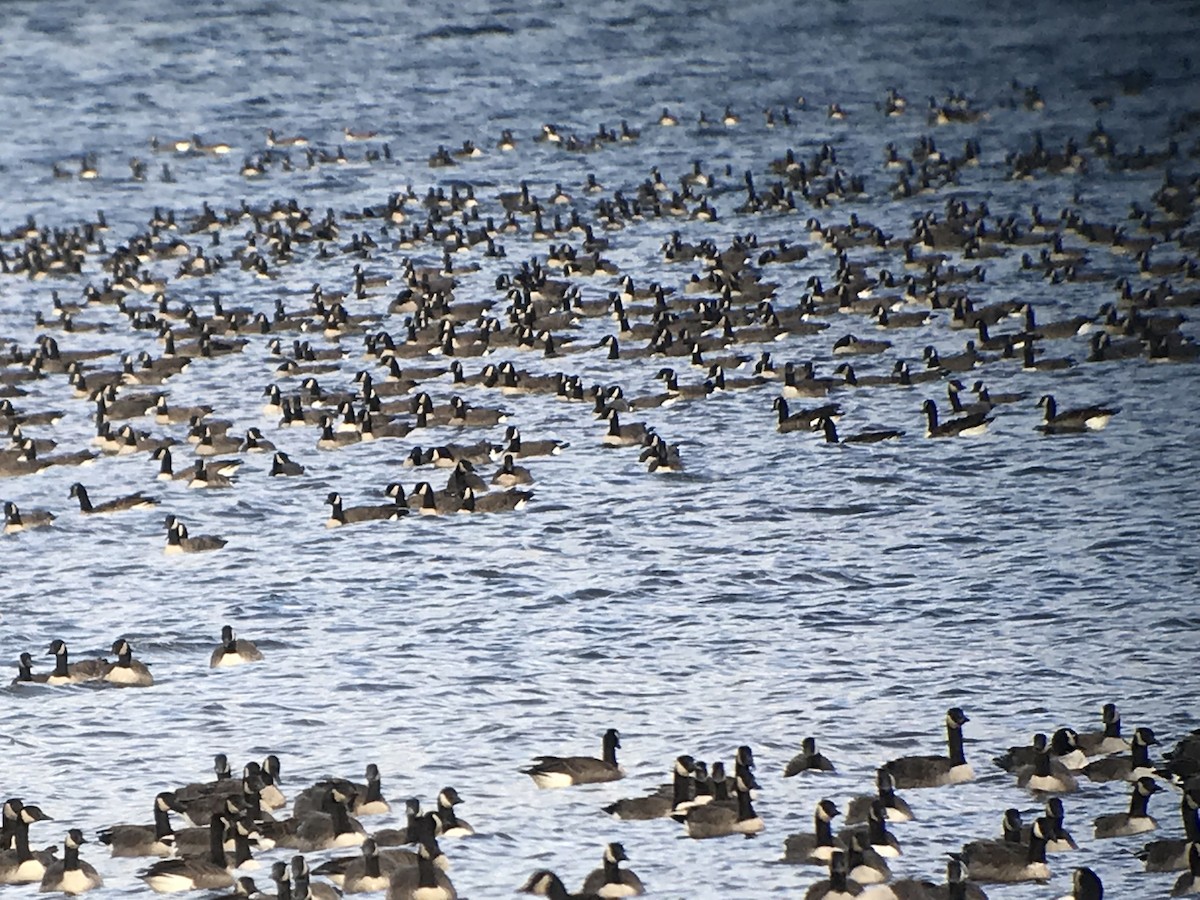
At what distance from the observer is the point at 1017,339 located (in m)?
40.0

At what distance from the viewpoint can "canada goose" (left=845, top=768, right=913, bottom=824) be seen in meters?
20.4

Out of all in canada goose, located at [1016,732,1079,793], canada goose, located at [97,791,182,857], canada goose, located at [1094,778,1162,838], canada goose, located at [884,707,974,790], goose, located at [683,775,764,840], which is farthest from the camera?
canada goose, located at [884,707,974,790]

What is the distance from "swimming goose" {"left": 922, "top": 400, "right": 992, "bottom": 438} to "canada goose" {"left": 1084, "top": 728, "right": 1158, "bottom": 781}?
14.2 m

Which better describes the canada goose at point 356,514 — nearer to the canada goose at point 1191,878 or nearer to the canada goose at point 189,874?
the canada goose at point 189,874

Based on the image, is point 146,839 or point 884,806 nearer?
point 146,839

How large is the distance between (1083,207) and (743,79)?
913 inches

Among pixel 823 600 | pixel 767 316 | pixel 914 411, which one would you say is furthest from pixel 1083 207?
pixel 823 600

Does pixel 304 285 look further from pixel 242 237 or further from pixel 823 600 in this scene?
pixel 823 600

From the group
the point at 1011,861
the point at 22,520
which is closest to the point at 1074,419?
the point at 22,520

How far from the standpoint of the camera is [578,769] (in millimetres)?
21500

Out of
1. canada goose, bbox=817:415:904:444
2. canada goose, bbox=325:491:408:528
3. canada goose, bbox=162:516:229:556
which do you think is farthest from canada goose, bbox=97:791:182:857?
canada goose, bbox=817:415:904:444

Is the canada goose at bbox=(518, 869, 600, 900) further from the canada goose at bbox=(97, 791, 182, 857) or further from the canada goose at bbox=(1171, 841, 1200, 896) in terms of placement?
the canada goose at bbox=(1171, 841, 1200, 896)

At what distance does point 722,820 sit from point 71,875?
18.8 feet

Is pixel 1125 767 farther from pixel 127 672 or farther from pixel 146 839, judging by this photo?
pixel 127 672
